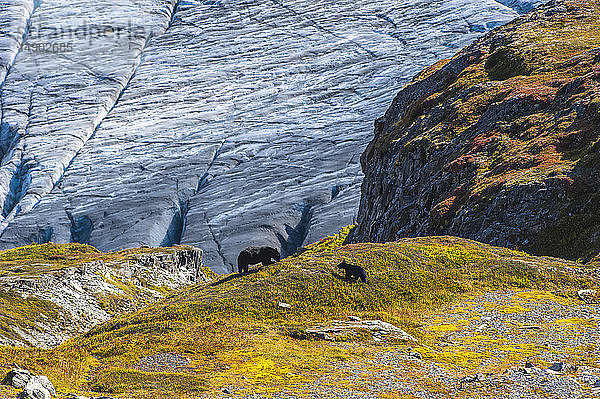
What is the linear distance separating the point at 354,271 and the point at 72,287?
3192 cm

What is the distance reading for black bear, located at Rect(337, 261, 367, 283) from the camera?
24.9m

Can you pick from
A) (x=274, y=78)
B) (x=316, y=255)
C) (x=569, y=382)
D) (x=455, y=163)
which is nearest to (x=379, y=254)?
(x=316, y=255)

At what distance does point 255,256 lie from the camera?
28.6m

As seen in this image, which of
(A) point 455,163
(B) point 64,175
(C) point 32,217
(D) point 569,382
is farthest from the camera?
(B) point 64,175

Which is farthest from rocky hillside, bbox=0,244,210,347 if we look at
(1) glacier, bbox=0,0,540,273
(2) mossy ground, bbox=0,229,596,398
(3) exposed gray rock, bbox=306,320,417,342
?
(1) glacier, bbox=0,0,540,273

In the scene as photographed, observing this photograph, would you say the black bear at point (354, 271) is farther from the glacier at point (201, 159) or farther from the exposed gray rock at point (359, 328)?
the glacier at point (201, 159)

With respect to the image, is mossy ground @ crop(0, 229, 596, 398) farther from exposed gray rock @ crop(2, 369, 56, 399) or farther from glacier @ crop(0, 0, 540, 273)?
glacier @ crop(0, 0, 540, 273)

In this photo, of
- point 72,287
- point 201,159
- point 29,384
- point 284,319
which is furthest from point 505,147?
point 201,159

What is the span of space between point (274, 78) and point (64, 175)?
254ft

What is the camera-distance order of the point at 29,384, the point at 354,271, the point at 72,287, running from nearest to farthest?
the point at 29,384, the point at 354,271, the point at 72,287

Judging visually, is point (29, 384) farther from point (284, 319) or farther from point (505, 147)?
point (505, 147)

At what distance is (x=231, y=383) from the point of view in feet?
47.7

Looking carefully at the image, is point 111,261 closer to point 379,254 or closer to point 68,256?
point 68,256

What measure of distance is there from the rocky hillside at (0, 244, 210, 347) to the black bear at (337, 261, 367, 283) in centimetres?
2062
